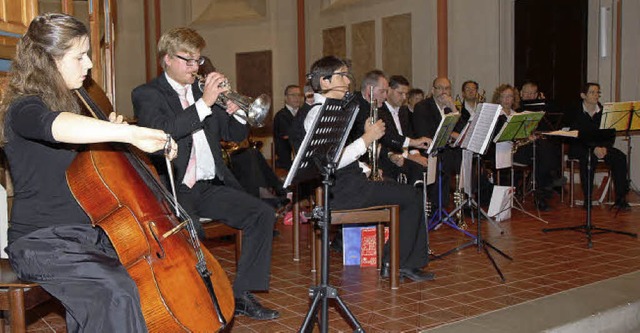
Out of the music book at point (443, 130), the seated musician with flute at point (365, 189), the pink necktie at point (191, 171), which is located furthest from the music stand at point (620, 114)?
the pink necktie at point (191, 171)

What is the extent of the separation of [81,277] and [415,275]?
291cm

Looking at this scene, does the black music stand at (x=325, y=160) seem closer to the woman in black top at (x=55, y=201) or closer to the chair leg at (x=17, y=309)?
the woman in black top at (x=55, y=201)

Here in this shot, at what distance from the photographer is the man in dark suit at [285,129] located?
28.0 feet

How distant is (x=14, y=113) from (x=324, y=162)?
1.41 m

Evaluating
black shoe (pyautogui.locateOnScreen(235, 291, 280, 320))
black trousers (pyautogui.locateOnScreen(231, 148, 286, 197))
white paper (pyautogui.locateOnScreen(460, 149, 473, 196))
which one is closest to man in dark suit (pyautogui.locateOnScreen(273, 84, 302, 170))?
black trousers (pyautogui.locateOnScreen(231, 148, 286, 197))

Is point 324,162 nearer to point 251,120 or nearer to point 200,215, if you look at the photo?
point 251,120

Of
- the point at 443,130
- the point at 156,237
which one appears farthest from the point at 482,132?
the point at 156,237

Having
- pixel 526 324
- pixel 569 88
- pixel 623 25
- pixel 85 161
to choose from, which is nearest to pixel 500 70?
pixel 569 88

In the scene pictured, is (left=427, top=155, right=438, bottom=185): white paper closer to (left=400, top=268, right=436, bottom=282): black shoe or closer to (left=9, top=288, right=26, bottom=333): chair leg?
(left=400, top=268, right=436, bottom=282): black shoe

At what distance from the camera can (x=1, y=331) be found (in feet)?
8.98

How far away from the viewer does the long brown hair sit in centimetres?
251

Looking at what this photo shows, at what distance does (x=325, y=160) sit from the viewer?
329 centimetres

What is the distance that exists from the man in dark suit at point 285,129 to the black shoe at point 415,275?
346 cm

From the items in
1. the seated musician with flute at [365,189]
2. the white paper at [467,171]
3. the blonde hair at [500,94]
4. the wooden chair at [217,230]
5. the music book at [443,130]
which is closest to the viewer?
the wooden chair at [217,230]
